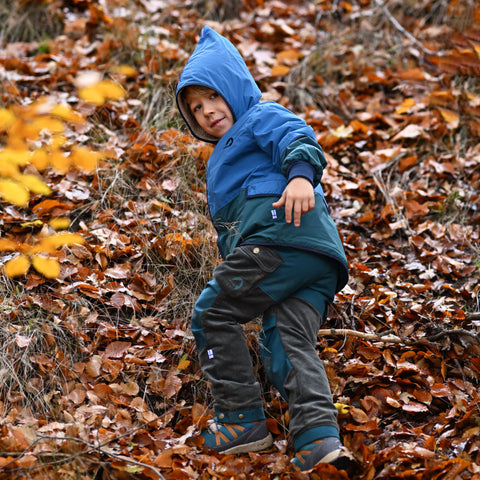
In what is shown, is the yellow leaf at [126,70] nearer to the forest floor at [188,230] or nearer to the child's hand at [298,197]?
the forest floor at [188,230]

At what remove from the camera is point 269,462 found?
2268mm

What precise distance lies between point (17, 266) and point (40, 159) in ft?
3.48

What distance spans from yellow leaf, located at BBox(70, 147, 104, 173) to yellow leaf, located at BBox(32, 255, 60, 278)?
87cm

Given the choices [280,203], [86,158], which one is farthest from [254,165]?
[86,158]

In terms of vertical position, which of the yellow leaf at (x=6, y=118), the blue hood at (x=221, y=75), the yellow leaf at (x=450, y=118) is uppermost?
the blue hood at (x=221, y=75)

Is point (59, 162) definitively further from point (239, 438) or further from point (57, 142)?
point (239, 438)

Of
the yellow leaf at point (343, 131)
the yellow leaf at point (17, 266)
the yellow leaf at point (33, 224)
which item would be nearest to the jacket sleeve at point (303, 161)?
the yellow leaf at point (17, 266)

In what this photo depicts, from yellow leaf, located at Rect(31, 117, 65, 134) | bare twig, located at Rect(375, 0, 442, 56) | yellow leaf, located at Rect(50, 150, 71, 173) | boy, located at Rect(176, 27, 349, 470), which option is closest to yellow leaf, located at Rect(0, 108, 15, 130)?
yellow leaf, located at Rect(31, 117, 65, 134)

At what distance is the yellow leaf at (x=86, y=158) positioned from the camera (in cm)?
377

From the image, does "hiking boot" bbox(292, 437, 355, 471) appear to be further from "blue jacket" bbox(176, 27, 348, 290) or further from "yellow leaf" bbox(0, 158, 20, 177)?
"yellow leaf" bbox(0, 158, 20, 177)

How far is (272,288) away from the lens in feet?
7.69

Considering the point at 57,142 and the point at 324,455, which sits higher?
the point at 57,142

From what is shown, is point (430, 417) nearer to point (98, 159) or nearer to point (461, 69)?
point (98, 159)

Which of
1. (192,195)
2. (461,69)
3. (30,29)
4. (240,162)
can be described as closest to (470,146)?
(461,69)
